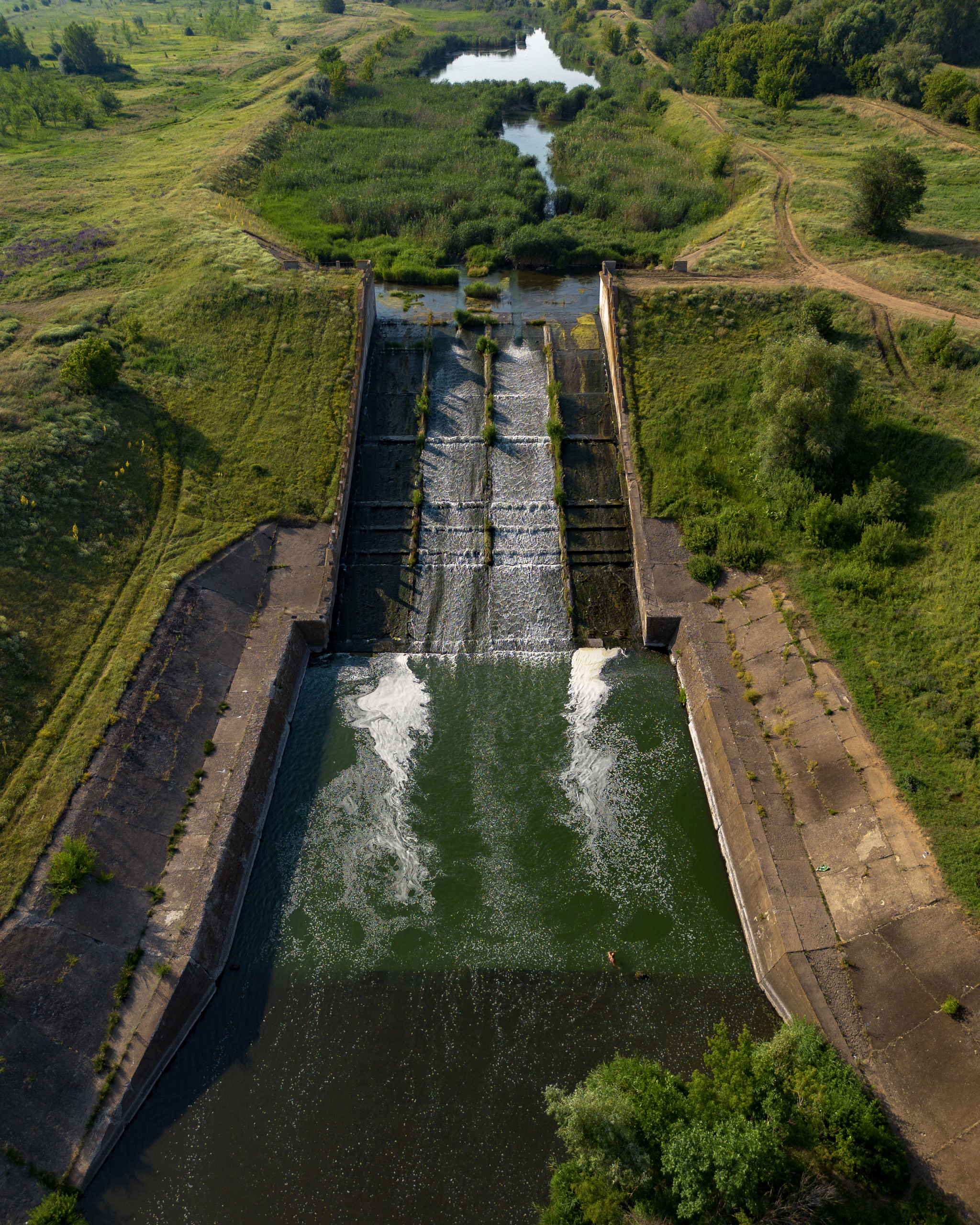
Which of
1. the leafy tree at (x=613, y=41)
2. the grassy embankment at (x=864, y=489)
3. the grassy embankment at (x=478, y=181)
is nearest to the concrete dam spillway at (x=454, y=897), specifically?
the grassy embankment at (x=864, y=489)

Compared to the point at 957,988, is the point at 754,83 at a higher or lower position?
higher

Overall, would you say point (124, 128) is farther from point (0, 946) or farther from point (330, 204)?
point (0, 946)

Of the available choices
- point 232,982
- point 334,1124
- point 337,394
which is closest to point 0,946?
point 232,982

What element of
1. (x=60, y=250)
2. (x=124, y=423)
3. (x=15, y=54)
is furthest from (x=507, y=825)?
(x=15, y=54)

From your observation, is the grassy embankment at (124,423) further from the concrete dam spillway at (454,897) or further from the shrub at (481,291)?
the shrub at (481,291)

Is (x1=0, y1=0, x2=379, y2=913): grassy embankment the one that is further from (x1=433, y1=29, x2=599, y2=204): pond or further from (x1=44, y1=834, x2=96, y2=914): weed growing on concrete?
(x1=433, y1=29, x2=599, y2=204): pond

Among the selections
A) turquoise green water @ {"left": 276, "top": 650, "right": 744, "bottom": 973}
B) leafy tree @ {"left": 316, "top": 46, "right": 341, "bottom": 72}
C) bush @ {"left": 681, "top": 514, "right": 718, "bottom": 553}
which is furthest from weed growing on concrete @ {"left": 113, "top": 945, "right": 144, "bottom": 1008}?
leafy tree @ {"left": 316, "top": 46, "right": 341, "bottom": 72}

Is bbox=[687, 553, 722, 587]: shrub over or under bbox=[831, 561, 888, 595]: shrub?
under

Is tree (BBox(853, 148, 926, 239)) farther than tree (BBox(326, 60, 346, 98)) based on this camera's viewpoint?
No
